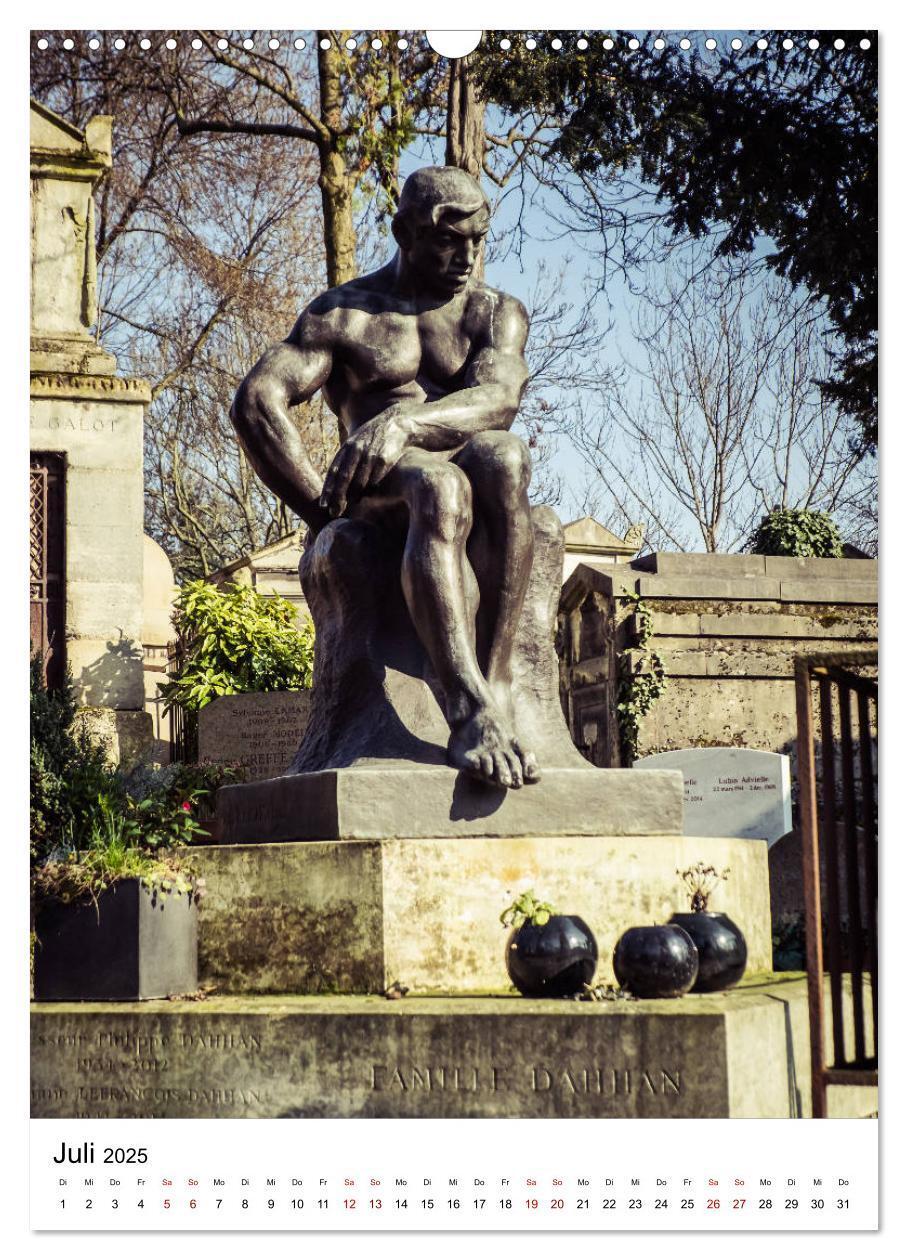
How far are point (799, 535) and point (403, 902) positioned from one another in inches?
368

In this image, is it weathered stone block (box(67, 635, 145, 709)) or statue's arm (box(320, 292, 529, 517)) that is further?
weathered stone block (box(67, 635, 145, 709))

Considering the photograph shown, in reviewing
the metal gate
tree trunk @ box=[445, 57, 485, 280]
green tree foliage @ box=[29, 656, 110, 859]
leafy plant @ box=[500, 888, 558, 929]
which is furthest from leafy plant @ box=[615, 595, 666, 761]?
leafy plant @ box=[500, 888, 558, 929]

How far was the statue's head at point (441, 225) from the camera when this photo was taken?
5.30 metres

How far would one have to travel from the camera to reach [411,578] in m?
5.11

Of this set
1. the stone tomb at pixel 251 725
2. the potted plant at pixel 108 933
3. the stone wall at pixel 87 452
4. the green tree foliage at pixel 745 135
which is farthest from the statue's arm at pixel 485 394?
the stone wall at pixel 87 452

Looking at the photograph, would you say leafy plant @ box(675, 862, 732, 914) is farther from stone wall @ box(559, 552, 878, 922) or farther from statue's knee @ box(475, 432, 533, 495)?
stone wall @ box(559, 552, 878, 922)

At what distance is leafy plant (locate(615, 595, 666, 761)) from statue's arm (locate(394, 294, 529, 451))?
5.85m

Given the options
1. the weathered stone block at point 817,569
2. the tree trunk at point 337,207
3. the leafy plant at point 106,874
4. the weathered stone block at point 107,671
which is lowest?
the leafy plant at point 106,874

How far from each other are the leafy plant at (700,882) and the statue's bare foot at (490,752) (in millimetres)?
570

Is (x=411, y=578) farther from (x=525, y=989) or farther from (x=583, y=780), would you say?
(x=525, y=989)

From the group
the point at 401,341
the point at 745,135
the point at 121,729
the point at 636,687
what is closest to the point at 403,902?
the point at 401,341

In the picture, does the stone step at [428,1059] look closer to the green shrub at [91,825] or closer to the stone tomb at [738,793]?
the green shrub at [91,825]

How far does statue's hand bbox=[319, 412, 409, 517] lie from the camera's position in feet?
→ 16.9
